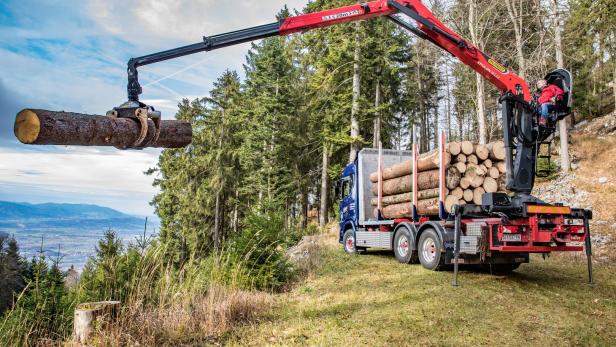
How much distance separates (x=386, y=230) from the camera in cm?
1206

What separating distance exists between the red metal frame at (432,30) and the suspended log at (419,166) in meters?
1.97

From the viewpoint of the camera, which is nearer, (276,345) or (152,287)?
(276,345)

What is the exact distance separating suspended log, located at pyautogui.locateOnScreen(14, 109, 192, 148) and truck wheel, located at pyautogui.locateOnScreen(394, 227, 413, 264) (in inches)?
274

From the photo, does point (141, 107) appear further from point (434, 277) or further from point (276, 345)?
point (434, 277)

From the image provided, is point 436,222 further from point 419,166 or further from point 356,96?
point 356,96

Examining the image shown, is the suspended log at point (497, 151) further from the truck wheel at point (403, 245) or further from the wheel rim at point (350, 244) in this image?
the wheel rim at point (350, 244)

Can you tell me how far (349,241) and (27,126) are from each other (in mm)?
11369

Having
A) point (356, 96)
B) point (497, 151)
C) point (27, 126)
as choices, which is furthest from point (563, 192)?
point (27, 126)

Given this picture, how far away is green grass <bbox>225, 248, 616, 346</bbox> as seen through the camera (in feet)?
17.0

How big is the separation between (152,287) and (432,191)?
6.53m

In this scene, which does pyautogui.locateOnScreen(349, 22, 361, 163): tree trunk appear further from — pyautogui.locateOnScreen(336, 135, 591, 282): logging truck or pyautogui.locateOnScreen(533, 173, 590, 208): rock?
pyautogui.locateOnScreen(533, 173, 590, 208): rock

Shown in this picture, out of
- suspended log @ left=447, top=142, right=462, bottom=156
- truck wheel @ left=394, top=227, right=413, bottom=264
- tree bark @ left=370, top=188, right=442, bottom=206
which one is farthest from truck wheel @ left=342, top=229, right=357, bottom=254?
suspended log @ left=447, top=142, right=462, bottom=156

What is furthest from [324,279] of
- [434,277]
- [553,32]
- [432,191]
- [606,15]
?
[606,15]

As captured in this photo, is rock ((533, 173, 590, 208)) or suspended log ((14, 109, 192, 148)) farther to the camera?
rock ((533, 173, 590, 208))
